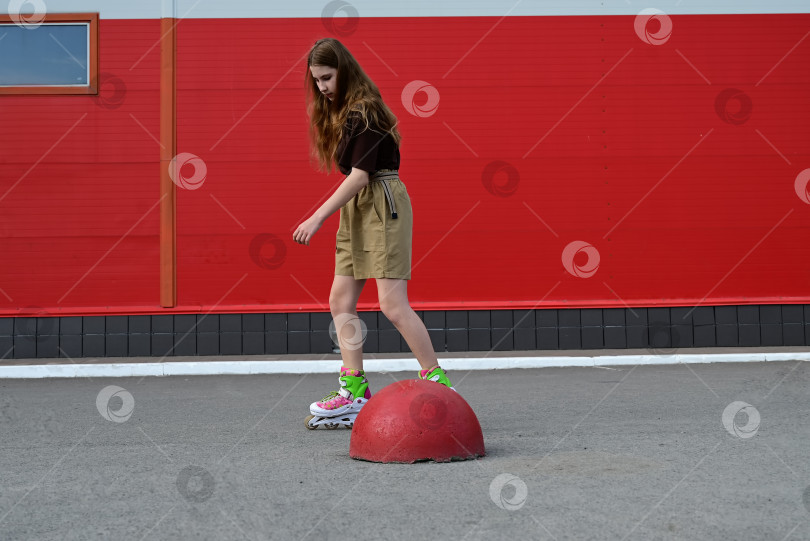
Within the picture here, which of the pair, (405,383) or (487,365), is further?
(487,365)

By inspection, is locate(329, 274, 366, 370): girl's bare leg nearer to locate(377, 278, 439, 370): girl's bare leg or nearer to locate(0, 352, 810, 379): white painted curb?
locate(377, 278, 439, 370): girl's bare leg

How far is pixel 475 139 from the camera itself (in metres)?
8.42

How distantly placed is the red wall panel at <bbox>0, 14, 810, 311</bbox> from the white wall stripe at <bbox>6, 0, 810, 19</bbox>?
8 centimetres

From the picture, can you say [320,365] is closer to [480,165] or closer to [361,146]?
[480,165]

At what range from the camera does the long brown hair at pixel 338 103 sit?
4.29 metres

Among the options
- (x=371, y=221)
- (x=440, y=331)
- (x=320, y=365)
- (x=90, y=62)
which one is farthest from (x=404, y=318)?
(x=90, y=62)

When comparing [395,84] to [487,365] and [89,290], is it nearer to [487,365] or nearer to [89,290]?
[487,365]

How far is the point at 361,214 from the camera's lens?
4.39m

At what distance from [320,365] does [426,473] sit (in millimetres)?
4228

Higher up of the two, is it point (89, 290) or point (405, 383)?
point (405, 383)

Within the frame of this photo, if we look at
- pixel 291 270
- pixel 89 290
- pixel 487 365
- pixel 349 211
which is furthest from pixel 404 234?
pixel 89 290

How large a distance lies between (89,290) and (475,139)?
365cm

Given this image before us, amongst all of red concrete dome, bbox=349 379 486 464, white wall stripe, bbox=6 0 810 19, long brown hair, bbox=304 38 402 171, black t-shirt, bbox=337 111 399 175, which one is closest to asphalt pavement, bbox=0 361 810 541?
red concrete dome, bbox=349 379 486 464

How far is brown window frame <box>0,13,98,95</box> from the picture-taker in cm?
831
